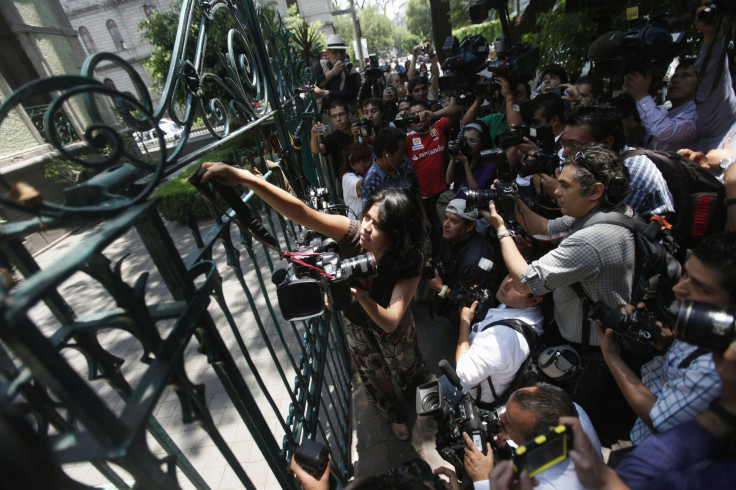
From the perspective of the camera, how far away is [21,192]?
51cm

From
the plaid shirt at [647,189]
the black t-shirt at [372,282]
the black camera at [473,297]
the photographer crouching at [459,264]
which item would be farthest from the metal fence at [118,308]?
the plaid shirt at [647,189]

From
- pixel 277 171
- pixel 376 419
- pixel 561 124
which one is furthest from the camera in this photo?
pixel 561 124

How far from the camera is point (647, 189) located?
2.24m

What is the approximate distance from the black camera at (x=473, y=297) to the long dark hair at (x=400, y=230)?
2.34 ft

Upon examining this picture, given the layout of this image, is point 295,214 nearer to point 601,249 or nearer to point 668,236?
point 601,249

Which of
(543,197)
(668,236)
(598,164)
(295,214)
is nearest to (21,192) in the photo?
(295,214)

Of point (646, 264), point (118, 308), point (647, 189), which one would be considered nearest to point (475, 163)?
point (647, 189)

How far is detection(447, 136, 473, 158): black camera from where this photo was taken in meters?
3.54

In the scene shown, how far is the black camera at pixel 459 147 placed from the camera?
3.54 metres

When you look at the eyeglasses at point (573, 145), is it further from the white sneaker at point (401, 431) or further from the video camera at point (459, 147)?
the white sneaker at point (401, 431)

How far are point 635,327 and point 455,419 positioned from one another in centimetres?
91

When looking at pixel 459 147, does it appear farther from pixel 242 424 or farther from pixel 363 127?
pixel 242 424

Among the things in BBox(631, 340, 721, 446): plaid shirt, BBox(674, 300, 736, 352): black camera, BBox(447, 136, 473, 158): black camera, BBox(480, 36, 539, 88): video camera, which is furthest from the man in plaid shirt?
BBox(480, 36, 539, 88): video camera

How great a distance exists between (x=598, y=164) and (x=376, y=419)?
2343 millimetres
